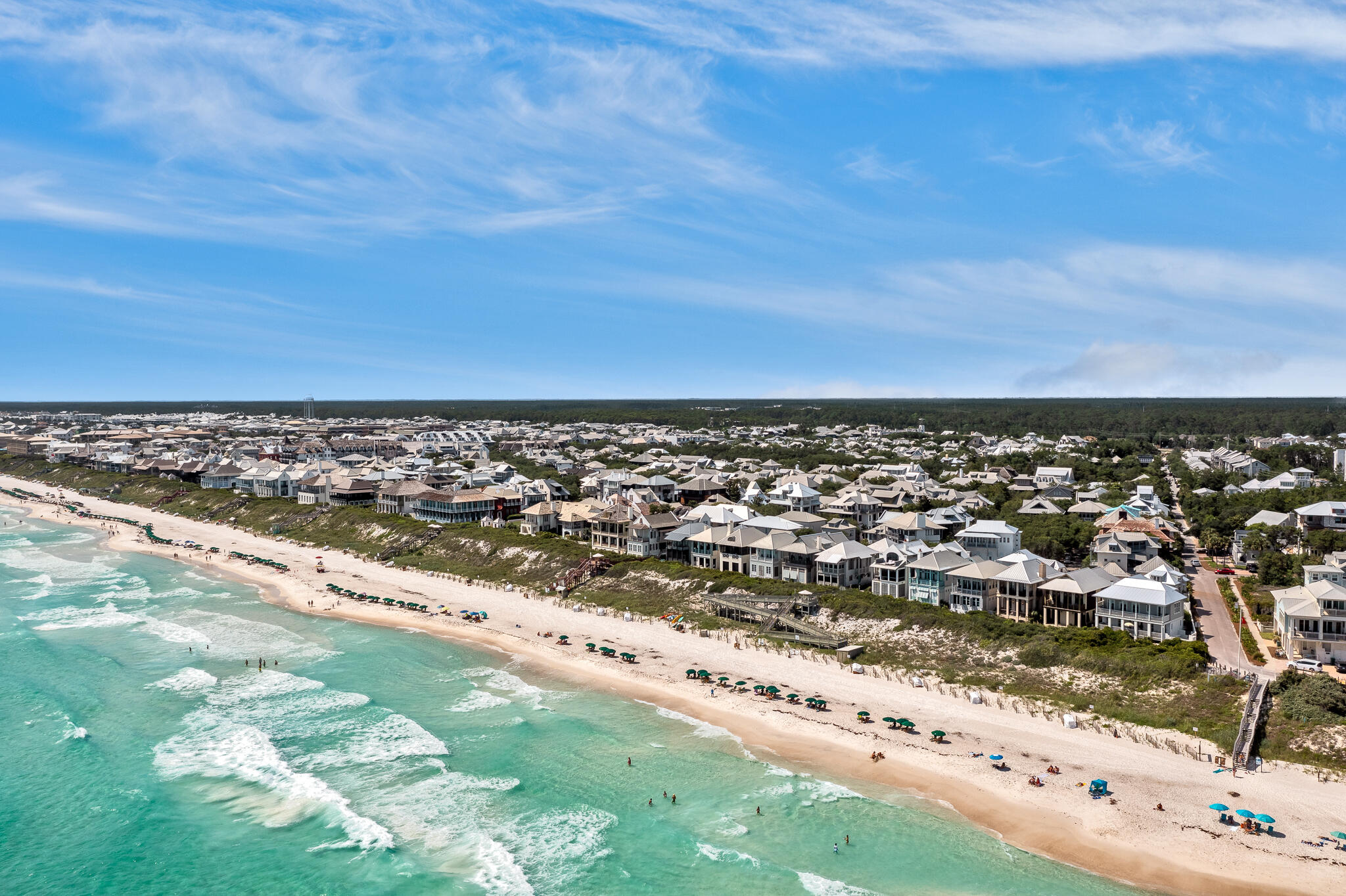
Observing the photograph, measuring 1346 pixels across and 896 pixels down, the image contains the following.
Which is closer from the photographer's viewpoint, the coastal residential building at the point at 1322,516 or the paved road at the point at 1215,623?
the paved road at the point at 1215,623

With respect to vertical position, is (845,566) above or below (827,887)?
above

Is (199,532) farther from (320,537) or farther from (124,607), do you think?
(124,607)

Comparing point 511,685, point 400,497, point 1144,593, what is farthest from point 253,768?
point 400,497

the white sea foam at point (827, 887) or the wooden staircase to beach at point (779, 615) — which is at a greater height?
the wooden staircase to beach at point (779, 615)

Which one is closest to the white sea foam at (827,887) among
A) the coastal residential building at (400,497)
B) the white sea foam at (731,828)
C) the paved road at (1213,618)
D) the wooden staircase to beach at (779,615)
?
the white sea foam at (731,828)

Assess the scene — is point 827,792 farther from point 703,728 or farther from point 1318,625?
point 1318,625

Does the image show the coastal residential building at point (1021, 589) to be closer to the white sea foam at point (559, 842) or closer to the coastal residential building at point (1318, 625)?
the coastal residential building at point (1318, 625)
